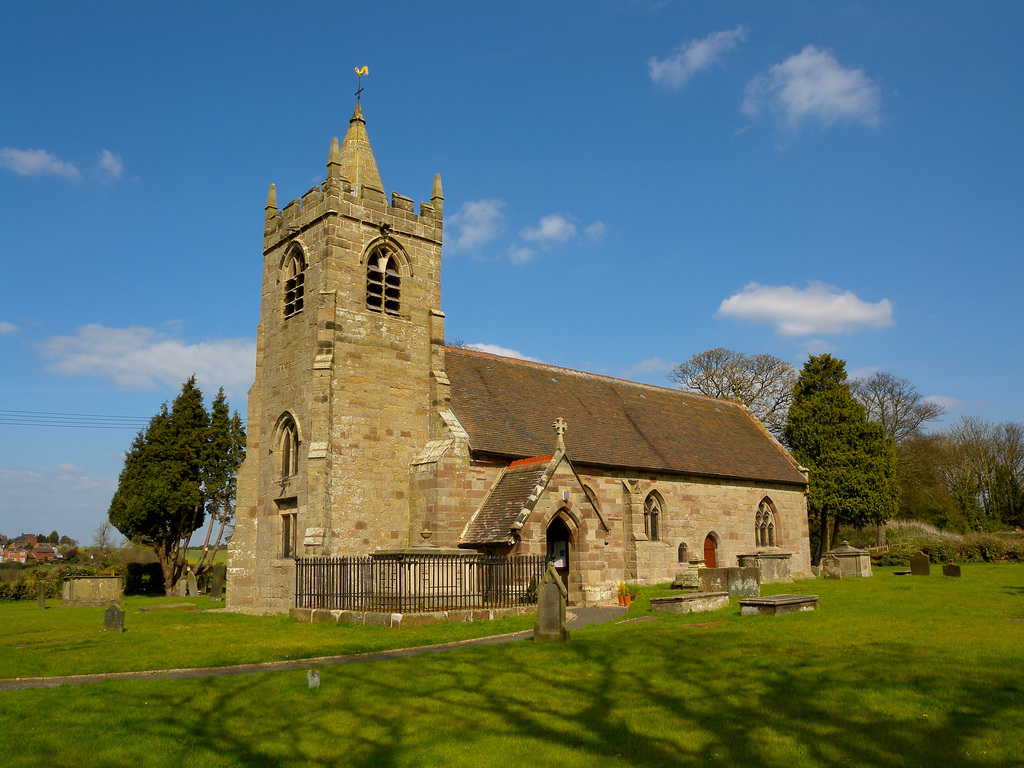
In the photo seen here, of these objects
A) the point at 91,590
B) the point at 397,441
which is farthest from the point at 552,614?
the point at 91,590

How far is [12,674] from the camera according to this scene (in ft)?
37.3

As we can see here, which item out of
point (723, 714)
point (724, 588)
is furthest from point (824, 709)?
point (724, 588)

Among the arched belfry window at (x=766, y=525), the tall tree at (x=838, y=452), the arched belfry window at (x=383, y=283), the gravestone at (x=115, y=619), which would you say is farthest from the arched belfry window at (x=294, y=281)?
the tall tree at (x=838, y=452)

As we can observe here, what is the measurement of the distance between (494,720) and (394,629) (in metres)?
8.19

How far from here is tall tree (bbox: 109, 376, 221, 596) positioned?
3431 cm

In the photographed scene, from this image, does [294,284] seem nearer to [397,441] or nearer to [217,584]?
[397,441]

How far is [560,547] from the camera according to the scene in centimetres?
2256

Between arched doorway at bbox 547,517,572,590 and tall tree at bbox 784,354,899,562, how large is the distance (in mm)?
20954

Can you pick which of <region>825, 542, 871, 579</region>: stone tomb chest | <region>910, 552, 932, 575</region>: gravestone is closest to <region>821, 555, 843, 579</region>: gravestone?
<region>825, 542, 871, 579</region>: stone tomb chest

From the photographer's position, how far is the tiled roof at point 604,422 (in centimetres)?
2505

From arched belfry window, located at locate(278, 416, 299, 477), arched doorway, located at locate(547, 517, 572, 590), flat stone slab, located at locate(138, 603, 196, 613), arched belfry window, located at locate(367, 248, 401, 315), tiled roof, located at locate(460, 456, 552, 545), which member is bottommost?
flat stone slab, located at locate(138, 603, 196, 613)

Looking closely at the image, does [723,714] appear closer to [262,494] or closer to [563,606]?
[563,606]

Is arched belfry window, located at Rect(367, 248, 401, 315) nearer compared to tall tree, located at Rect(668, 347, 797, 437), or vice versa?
arched belfry window, located at Rect(367, 248, 401, 315)

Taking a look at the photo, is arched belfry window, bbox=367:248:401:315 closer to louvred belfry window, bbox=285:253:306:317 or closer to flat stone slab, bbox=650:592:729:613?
louvred belfry window, bbox=285:253:306:317
